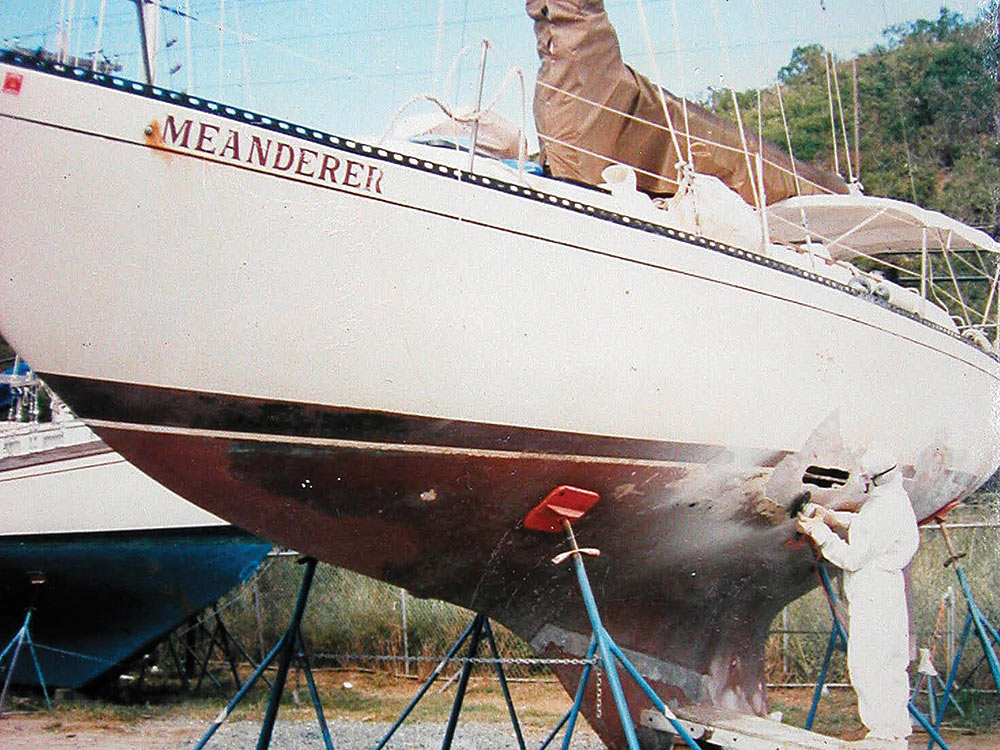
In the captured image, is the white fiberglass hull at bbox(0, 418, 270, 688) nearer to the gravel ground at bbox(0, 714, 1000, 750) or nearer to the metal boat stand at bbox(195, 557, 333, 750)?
the gravel ground at bbox(0, 714, 1000, 750)

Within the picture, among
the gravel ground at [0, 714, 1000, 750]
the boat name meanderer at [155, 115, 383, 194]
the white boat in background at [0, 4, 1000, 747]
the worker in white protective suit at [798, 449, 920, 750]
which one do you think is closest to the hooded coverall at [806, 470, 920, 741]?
the worker in white protective suit at [798, 449, 920, 750]

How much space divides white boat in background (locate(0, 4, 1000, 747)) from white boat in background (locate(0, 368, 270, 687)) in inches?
217

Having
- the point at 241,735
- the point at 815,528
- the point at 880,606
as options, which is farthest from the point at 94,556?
the point at 880,606

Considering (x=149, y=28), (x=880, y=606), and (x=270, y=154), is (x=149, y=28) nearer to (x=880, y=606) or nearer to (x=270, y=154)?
(x=270, y=154)

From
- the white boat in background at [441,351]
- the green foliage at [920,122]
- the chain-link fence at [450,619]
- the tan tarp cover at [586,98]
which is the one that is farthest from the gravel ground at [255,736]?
the green foliage at [920,122]

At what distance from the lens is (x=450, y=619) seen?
1166 cm

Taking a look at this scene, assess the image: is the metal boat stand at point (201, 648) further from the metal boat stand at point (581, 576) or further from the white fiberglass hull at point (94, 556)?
the metal boat stand at point (581, 576)

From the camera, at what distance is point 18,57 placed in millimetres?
3740

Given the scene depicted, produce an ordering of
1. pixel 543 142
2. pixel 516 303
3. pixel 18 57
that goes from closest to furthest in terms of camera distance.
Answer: pixel 18 57, pixel 516 303, pixel 543 142

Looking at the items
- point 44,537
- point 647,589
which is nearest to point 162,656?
point 44,537

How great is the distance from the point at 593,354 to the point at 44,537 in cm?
716

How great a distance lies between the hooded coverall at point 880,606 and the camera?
4.93 metres

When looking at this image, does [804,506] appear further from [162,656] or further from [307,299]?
[162,656]

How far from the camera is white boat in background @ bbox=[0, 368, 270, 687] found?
392 inches
